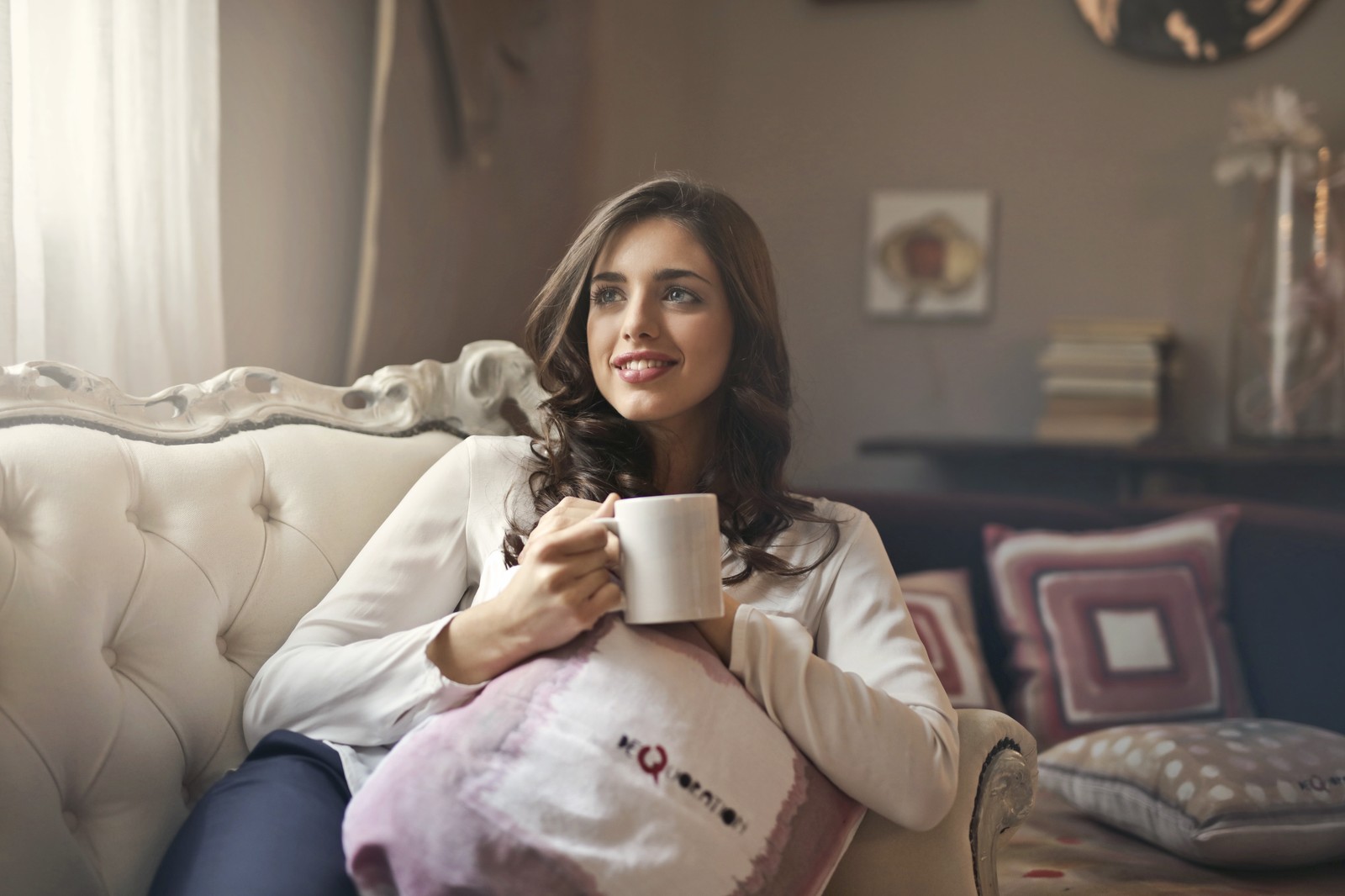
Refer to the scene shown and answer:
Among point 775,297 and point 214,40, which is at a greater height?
point 214,40

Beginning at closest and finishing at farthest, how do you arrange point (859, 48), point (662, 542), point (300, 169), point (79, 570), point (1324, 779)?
1. point (662, 542)
2. point (79, 570)
3. point (1324, 779)
4. point (300, 169)
5. point (859, 48)

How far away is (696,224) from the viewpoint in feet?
4.00

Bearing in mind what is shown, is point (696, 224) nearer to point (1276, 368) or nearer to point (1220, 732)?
point (1220, 732)

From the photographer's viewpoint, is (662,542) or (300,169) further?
(300,169)

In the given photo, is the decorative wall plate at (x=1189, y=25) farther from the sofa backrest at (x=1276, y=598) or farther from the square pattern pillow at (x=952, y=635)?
the square pattern pillow at (x=952, y=635)

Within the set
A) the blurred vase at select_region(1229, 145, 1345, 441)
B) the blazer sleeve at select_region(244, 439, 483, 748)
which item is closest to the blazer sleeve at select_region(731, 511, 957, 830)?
the blazer sleeve at select_region(244, 439, 483, 748)

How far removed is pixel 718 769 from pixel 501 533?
42 centimetres

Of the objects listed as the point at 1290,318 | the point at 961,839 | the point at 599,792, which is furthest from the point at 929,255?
the point at 599,792

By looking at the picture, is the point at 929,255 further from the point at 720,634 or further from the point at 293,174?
the point at 720,634

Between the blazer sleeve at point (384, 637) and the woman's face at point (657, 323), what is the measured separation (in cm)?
20

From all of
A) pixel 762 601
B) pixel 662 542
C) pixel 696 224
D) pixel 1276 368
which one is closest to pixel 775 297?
pixel 696 224

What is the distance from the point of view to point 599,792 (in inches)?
31.0

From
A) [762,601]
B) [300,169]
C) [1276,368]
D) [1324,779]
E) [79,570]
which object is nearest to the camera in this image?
[79,570]

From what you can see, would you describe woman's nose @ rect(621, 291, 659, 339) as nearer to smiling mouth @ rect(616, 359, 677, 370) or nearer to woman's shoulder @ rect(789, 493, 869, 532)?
smiling mouth @ rect(616, 359, 677, 370)
